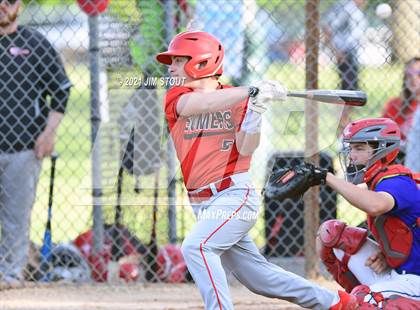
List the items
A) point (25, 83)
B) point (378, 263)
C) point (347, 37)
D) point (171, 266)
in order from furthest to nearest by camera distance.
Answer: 1. point (347, 37)
2. point (171, 266)
3. point (25, 83)
4. point (378, 263)

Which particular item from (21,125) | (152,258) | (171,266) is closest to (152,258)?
(152,258)

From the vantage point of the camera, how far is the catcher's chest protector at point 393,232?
14.1ft

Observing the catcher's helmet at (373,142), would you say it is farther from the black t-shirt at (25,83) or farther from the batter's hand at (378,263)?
the black t-shirt at (25,83)

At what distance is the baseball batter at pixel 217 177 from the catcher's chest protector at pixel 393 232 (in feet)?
1.11

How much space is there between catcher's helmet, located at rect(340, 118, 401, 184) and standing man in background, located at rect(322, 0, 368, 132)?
2.50 metres

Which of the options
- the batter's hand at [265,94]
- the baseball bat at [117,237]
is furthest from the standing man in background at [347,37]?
the batter's hand at [265,94]

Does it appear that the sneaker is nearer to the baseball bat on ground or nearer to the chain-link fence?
the chain-link fence

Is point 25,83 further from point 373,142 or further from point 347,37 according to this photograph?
point 347,37

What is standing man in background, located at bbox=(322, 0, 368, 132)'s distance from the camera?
7.06m

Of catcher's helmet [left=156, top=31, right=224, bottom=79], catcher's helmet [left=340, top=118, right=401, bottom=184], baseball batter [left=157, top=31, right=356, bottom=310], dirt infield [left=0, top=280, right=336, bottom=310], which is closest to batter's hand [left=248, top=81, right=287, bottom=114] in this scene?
baseball batter [left=157, top=31, right=356, bottom=310]

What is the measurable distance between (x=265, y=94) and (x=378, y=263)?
48.5 inches

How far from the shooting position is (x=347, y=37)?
757 cm

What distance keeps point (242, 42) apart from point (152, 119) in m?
1.07

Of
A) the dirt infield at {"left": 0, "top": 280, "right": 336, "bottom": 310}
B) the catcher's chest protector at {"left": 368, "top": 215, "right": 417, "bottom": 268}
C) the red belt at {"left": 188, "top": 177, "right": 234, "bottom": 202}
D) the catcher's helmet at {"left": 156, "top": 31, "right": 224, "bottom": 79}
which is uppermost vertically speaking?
the catcher's helmet at {"left": 156, "top": 31, "right": 224, "bottom": 79}
